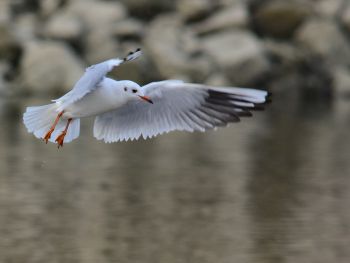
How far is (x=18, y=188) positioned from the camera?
10711mm

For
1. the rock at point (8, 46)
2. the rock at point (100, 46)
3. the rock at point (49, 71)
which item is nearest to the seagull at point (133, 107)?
the rock at point (49, 71)

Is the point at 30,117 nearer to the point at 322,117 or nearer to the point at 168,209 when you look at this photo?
the point at 168,209

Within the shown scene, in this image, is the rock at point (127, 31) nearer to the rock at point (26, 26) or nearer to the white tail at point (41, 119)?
the rock at point (26, 26)

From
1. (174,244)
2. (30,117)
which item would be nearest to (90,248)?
(174,244)

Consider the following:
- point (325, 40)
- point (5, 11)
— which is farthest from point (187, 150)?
point (325, 40)

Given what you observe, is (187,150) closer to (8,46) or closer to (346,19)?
(8,46)

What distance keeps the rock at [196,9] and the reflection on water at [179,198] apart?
6.81 metres

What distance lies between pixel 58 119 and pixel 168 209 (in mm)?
2504

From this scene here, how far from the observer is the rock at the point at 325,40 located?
71.9 ft

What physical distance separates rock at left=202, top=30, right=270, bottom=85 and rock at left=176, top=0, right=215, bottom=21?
3.90ft

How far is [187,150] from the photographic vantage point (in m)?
14.0

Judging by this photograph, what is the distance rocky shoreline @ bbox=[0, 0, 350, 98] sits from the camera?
2028cm

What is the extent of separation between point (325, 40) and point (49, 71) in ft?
16.8

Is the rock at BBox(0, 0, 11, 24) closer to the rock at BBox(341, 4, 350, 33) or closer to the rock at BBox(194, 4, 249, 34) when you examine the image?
the rock at BBox(194, 4, 249, 34)
